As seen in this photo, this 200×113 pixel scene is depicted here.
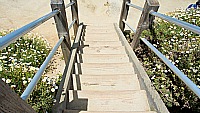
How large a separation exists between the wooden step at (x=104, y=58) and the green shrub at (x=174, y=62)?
1.09ft

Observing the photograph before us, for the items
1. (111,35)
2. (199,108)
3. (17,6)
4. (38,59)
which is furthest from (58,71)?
(17,6)

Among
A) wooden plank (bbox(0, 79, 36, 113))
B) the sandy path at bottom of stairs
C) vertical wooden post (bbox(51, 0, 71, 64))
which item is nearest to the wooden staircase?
vertical wooden post (bbox(51, 0, 71, 64))

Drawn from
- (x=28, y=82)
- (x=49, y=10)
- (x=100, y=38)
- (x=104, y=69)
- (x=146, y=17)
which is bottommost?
(x=28, y=82)

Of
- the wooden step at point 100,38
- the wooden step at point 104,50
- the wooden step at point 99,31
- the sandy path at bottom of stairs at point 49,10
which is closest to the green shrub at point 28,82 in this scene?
the wooden step at point 104,50

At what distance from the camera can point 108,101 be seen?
5.16ft

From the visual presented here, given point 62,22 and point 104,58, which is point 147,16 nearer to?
point 104,58

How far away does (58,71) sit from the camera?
3.14 m

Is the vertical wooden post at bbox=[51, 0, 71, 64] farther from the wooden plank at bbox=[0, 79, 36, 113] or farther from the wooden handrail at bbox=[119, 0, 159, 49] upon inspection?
the wooden plank at bbox=[0, 79, 36, 113]

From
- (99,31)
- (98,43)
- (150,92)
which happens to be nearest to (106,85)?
(150,92)

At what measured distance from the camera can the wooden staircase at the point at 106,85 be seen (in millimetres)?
1528

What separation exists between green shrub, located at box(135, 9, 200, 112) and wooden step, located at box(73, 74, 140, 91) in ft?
1.08

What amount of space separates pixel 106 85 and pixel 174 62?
96 cm

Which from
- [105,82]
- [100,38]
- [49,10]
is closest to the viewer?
[105,82]

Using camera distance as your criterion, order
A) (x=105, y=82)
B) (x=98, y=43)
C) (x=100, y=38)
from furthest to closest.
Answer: (x=100, y=38)
(x=98, y=43)
(x=105, y=82)
